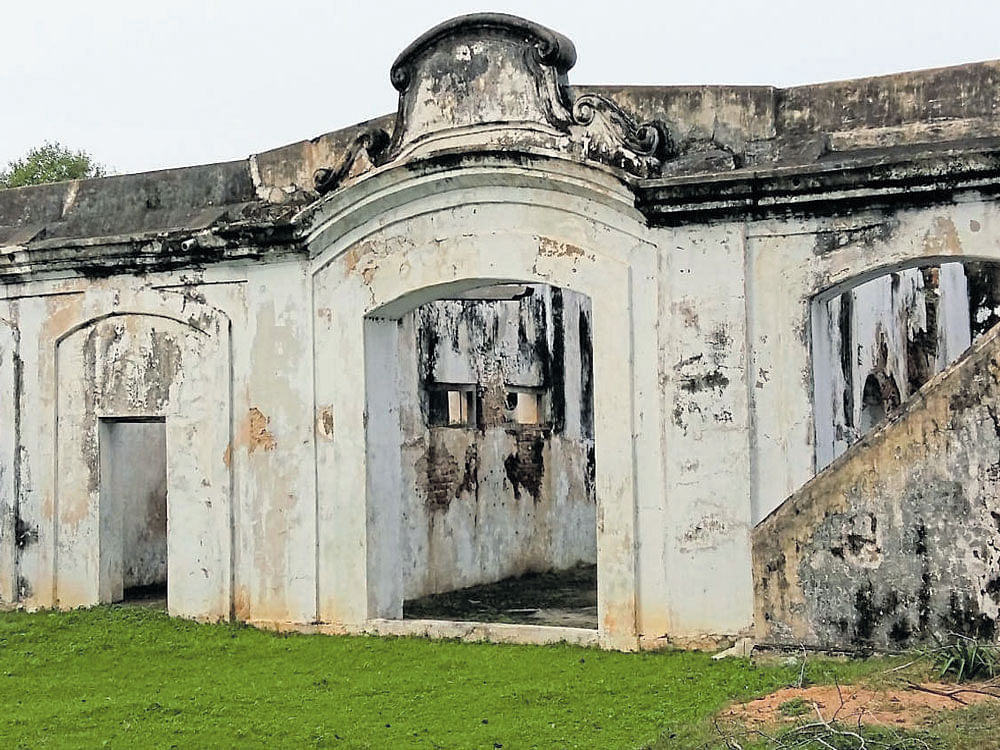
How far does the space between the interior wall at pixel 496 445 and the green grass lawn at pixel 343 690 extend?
2.81m

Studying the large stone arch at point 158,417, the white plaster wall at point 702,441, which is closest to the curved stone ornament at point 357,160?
the large stone arch at point 158,417

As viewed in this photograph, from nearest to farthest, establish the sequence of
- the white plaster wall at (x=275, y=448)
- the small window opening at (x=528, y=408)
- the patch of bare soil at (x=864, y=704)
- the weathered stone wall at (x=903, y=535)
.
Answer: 1. the patch of bare soil at (x=864, y=704)
2. the weathered stone wall at (x=903, y=535)
3. the white plaster wall at (x=275, y=448)
4. the small window opening at (x=528, y=408)

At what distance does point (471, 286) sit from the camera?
9492 mm

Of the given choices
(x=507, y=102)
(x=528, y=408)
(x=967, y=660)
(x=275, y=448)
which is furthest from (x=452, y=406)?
(x=967, y=660)

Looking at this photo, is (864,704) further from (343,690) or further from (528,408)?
(528,408)

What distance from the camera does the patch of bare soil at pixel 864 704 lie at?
5.20 metres

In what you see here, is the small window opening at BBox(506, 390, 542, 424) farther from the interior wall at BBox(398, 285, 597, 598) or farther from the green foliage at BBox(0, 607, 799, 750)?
the green foliage at BBox(0, 607, 799, 750)

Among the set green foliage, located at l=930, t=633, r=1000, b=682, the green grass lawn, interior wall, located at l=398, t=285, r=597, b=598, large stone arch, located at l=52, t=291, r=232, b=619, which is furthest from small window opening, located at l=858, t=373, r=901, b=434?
green foliage, located at l=930, t=633, r=1000, b=682

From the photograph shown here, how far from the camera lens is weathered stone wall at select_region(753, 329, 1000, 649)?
6008 mm

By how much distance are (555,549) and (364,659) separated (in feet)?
18.8

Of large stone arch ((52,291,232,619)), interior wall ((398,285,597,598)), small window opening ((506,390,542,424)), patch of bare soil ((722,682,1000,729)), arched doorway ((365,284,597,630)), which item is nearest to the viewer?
patch of bare soil ((722,682,1000,729))

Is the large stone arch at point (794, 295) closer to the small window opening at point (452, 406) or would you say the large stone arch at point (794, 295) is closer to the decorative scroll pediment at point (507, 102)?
the decorative scroll pediment at point (507, 102)

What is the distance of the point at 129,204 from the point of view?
10844 mm

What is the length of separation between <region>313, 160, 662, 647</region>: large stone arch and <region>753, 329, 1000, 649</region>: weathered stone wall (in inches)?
85.2
